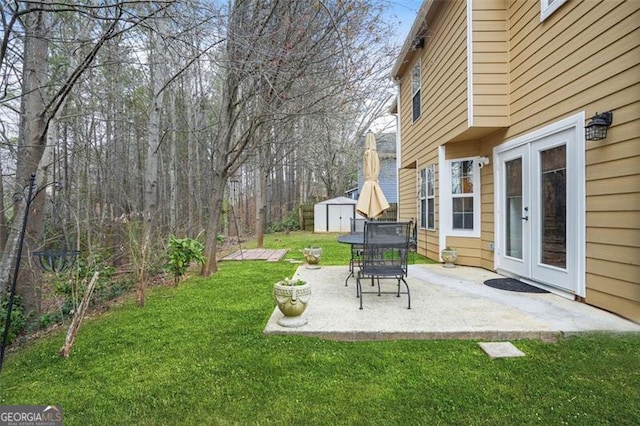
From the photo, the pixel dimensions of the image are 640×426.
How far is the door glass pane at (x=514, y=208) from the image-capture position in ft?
15.6

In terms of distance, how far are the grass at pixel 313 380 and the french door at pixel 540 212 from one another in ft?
4.45

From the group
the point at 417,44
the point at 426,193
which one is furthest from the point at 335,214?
the point at 417,44

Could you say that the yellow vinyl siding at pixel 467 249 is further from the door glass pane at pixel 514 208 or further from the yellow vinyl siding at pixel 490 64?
the yellow vinyl siding at pixel 490 64

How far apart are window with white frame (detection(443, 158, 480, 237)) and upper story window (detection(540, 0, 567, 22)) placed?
2358 mm

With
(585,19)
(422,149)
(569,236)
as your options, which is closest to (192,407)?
(569,236)

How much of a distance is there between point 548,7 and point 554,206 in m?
2.41

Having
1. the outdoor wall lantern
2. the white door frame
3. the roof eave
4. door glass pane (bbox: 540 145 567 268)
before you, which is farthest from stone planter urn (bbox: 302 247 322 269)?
the roof eave

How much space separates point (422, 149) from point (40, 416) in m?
7.37

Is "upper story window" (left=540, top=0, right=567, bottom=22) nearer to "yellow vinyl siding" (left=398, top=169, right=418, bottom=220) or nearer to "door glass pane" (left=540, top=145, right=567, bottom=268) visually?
"door glass pane" (left=540, top=145, right=567, bottom=268)

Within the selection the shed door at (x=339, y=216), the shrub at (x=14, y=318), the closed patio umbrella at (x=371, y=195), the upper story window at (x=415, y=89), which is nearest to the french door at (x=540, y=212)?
the closed patio umbrella at (x=371, y=195)

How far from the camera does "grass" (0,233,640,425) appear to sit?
1.88 metres

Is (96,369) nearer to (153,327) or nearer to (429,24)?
(153,327)

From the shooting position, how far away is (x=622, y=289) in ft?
10.2

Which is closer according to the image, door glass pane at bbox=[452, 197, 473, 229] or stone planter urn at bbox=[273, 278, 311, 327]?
stone planter urn at bbox=[273, 278, 311, 327]
